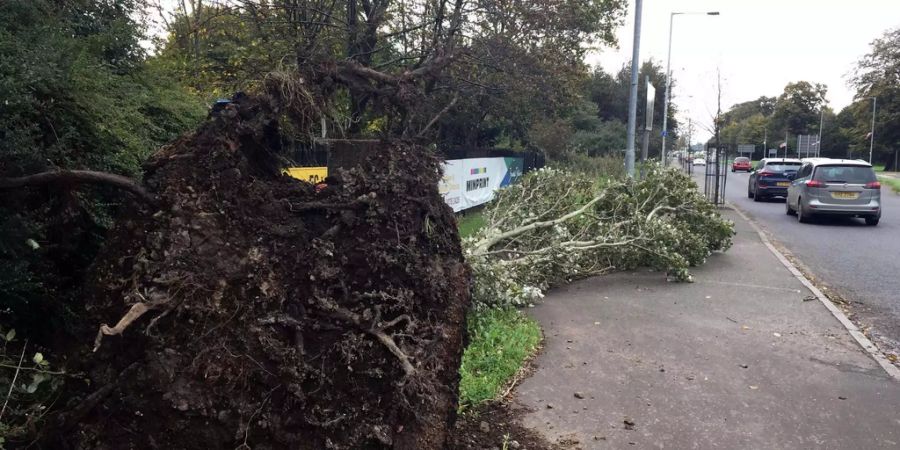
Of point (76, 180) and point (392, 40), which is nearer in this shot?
point (76, 180)

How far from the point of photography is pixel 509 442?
12.7 feet

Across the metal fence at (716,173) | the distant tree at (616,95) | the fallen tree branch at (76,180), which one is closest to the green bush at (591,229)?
the fallen tree branch at (76,180)

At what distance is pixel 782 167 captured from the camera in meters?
23.0

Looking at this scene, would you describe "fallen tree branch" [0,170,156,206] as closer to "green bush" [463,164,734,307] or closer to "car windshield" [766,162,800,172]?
"green bush" [463,164,734,307]

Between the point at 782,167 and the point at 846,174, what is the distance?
819 cm

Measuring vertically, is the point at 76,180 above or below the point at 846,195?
above

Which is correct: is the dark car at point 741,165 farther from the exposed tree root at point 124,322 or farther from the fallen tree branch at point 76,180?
the exposed tree root at point 124,322

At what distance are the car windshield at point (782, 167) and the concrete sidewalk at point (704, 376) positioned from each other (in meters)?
17.0

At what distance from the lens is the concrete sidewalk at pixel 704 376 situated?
407cm

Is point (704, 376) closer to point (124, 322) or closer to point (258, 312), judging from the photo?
point (258, 312)

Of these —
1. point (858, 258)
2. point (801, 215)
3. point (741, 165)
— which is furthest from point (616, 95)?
point (858, 258)

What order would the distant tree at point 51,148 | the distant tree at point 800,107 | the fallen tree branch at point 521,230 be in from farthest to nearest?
the distant tree at point 800,107 → the fallen tree branch at point 521,230 → the distant tree at point 51,148

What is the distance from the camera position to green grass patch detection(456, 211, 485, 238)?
12377mm

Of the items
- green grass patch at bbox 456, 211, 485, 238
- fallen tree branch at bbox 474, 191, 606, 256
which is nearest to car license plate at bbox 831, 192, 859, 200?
green grass patch at bbox 456, 211, 485, 238
